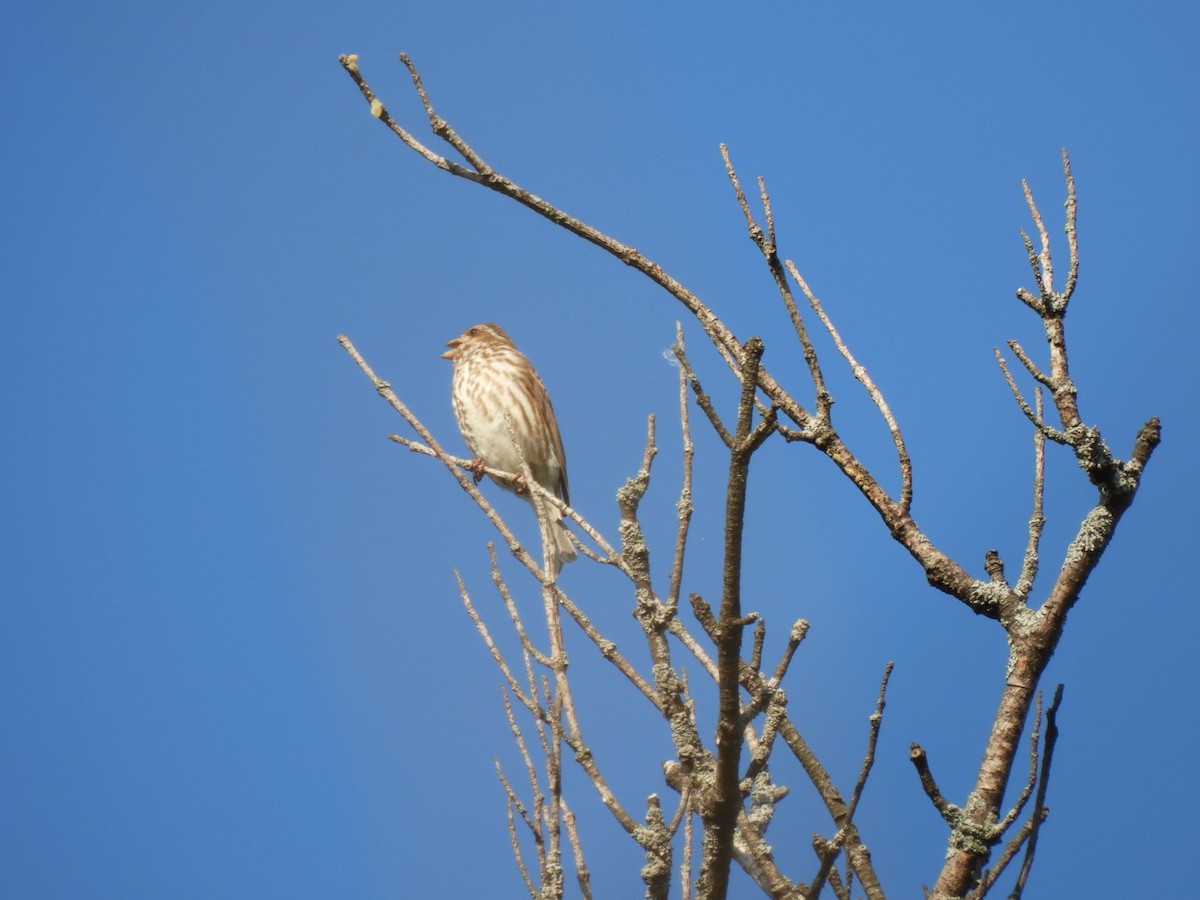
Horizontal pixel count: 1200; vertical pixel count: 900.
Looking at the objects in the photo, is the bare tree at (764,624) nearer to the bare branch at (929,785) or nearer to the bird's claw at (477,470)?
the bare branch at (929,785)

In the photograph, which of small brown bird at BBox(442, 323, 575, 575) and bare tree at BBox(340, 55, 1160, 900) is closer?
bare tree at BBox(340, 55, 1160, 900)

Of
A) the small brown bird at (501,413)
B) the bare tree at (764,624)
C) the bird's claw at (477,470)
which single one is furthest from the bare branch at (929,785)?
the small brown bird at (501,413)

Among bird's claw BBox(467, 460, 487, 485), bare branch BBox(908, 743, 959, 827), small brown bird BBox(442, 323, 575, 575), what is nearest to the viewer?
bare branch BBox(908, 743, 959, 827)

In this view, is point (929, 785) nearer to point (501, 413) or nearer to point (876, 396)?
point (876, 396)

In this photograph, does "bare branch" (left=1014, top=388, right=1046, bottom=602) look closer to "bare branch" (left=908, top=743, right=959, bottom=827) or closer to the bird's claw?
"bare branch" (left=908, top=743, right=959, bottom=827)

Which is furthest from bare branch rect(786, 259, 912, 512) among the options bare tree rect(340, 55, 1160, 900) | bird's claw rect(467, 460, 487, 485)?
bird's claw rect(467, 460, 487, 485)

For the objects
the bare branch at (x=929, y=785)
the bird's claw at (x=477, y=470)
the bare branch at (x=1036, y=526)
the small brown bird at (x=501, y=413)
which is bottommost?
the bare branch at (x=929, y=785)

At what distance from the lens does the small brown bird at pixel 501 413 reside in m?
7.18

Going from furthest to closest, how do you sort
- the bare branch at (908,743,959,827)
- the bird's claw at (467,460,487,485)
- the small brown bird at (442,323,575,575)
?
1. the small brown bird at (442,323,575,575)
2. the bird's claw at (467,460,487,485)
3. the bare branch at (908,743,959,827)

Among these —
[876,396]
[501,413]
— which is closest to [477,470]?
[501,413]

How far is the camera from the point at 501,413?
7.15m

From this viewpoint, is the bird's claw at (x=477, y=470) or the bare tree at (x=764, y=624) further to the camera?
the bird's claw at (x=477, y=470)

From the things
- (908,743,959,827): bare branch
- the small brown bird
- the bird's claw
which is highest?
the small brown bird

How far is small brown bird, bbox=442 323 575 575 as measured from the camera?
7180mm
